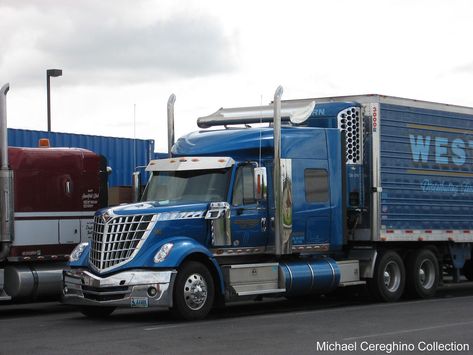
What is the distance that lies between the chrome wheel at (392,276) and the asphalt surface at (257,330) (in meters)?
0.37

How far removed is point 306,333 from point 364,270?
18.0 feet

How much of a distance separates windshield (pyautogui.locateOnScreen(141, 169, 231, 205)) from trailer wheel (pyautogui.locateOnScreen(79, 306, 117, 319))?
198 centimetres

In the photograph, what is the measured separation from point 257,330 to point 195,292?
177cm

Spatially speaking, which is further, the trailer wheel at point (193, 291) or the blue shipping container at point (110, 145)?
the blue shipping container at point (110, 145)

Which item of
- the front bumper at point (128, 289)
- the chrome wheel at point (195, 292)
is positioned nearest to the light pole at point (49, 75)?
the front bumper at point (128, 289)

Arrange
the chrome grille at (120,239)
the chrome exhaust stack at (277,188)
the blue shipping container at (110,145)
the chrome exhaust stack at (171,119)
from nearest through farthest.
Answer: the chrome grille at (120,239) → the chrome exhaust stack at (277,188) → the chrome exhaust stack at (171,119) → the blue shipping container at (110,145)

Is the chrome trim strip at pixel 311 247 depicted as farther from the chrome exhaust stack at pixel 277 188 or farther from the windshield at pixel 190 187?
the windshield at pixel 190 187

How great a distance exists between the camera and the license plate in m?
14.6

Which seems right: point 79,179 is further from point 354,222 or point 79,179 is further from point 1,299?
point 354,222

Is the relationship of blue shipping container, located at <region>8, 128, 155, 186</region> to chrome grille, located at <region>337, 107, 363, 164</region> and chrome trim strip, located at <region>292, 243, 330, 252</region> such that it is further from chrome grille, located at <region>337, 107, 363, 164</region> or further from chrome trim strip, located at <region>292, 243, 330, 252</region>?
chrome trim strip, located at <region>292, 243, 330, 252</region>

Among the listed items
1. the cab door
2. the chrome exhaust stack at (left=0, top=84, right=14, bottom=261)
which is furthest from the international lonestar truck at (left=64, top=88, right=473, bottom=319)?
the chrome exhaust stack at (left=0, top=84, right=14, bottom=261)

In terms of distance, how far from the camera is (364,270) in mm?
18375

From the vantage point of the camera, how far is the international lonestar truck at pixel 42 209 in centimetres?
1681

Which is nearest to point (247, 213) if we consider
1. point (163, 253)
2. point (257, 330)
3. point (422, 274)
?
point (163, 253)
